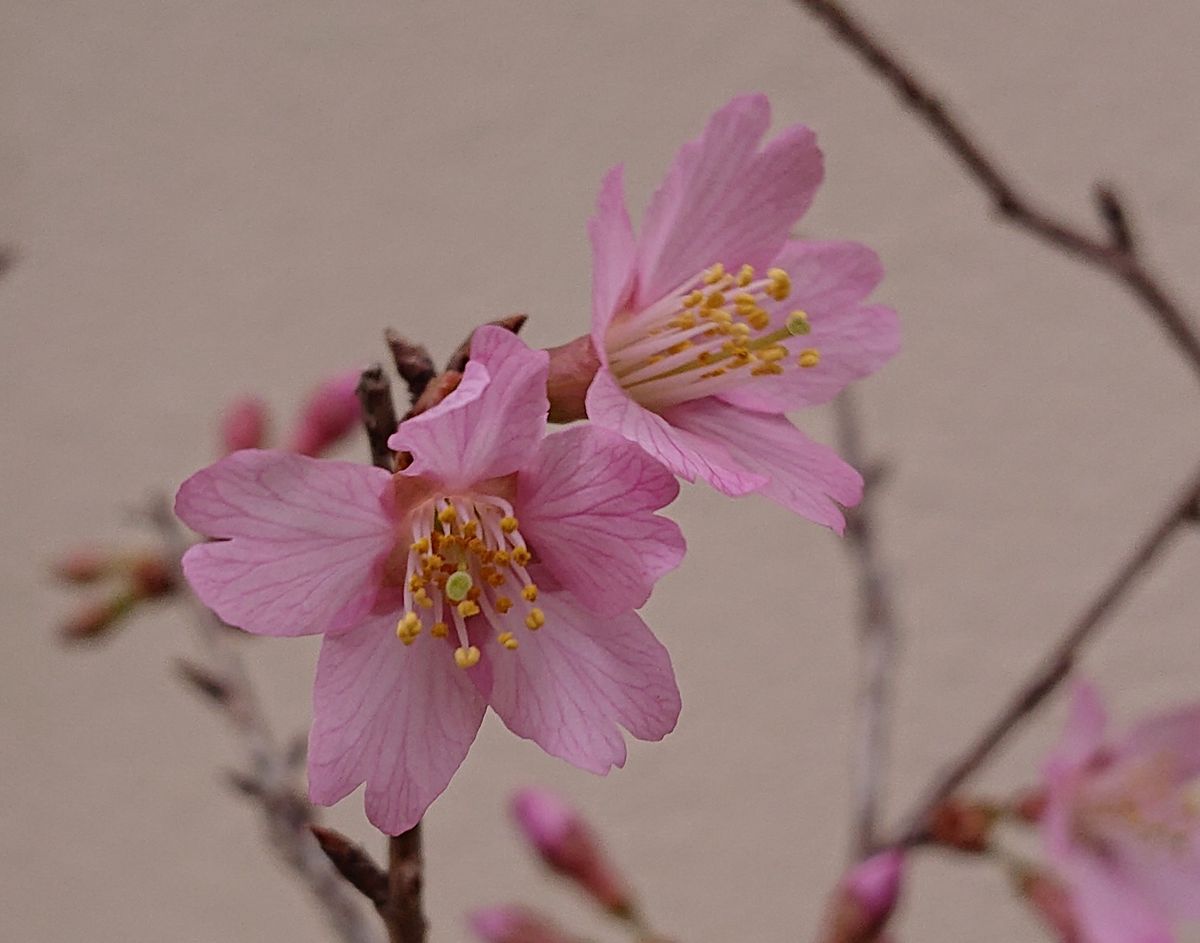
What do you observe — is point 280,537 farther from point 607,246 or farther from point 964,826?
Result: point 964,826

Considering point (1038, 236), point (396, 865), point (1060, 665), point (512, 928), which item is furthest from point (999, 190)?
point (512, 928)

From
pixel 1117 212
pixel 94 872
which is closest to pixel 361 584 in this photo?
pixel 1117 212

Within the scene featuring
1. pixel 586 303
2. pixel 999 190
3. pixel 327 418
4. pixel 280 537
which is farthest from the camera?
pixel 586 303

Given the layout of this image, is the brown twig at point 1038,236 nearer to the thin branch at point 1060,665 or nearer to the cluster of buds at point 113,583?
the thin branch at point 1060,665

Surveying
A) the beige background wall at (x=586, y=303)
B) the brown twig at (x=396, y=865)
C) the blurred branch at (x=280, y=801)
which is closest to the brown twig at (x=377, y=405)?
the brown twig at (x=396, y=865)

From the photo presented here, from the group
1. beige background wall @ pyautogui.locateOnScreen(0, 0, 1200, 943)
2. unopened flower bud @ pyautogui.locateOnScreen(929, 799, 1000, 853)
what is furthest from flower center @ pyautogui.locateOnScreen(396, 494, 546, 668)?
beige background wall @ pyautogui.locateOnScreen(0, 0, 1200, 943)

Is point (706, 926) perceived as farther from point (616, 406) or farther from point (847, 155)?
point (616, 406)

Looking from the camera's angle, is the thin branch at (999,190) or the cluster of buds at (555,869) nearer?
the thin branch at (999,190)
